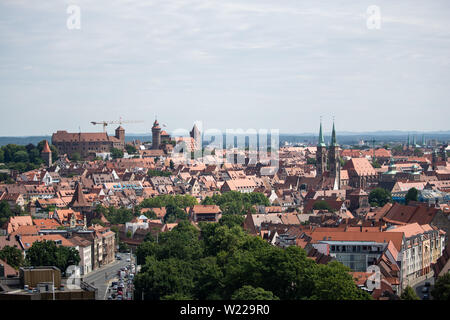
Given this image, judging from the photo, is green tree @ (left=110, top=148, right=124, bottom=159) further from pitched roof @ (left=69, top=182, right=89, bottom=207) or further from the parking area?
the parking area

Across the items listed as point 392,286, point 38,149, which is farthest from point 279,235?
point 38,149

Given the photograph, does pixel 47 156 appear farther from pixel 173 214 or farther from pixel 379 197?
pixel 379 197

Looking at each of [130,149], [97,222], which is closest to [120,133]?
[130,149]

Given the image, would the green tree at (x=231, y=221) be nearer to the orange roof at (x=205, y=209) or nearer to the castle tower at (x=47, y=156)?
the orange roof at (x=205, y=209)

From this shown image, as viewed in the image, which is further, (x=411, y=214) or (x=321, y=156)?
(x=321, y=156)

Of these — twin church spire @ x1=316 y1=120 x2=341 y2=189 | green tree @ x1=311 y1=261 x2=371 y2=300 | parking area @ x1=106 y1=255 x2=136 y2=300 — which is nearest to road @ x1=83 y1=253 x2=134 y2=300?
parking area @ x1=106 y1=255 x2=136 y2=300

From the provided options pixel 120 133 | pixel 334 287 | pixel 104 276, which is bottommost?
pixel 104 276
